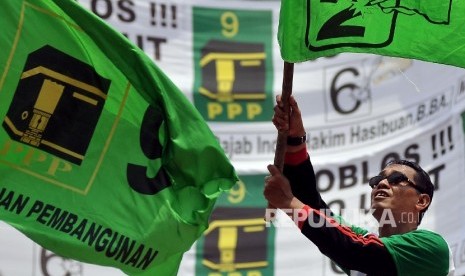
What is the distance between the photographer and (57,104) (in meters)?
5.52

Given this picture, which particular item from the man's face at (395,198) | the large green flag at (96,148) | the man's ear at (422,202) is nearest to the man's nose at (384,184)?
the man's face at (395,198)

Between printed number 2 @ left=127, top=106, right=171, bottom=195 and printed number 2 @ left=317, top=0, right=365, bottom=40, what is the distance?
3.25 ft

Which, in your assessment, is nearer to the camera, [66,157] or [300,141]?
[300,141]

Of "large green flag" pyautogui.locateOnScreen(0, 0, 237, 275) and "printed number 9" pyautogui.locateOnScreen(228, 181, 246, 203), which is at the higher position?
"large green flag" pyautogui.locateOnScreen(0, 0, 237, 275)

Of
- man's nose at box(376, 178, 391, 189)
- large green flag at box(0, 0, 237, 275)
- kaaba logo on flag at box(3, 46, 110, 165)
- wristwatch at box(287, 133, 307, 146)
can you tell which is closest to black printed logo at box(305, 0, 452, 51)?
wristwatch at box(287, 133, 307, 146)

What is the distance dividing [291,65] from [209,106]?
3942mm

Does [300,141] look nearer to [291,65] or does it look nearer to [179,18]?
[291,65]

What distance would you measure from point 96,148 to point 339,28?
1.18 m

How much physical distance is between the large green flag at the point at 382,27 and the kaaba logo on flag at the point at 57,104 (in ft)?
3.23

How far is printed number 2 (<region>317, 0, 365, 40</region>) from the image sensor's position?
4953mm

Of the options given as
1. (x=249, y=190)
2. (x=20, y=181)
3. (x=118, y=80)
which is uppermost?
(x=118, y=80)

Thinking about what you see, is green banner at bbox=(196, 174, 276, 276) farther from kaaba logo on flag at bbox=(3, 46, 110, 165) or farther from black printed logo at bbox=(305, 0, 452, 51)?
black printed logo at bbox=(305, 0, 452, 51)

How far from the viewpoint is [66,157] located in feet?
18.1

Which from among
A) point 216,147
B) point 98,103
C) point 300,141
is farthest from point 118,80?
point 300,141
